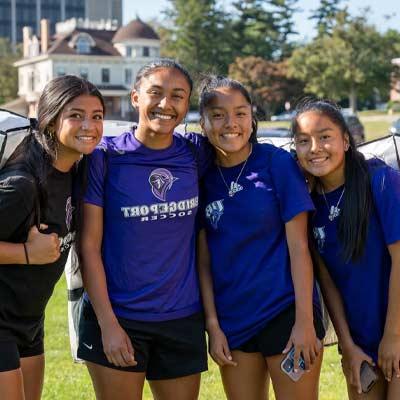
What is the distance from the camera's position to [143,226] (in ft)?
12.1

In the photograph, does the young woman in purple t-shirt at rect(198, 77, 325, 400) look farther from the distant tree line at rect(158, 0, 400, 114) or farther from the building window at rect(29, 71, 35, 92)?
the building window at rect(29, 71, 35, 92)

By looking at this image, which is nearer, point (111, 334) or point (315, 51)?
point (111, 334)

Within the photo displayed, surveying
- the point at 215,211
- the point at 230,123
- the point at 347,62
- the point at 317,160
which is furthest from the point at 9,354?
the point at 347,62

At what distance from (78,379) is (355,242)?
3.21m

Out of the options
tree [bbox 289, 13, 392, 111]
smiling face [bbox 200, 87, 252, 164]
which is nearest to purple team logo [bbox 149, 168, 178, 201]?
smiling face [bbox 200, 87, 252, 164]

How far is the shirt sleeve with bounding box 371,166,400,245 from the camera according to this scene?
366 cm

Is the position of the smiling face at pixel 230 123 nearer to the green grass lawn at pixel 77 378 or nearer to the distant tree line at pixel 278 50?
the green grass lawn at pixel 77 378

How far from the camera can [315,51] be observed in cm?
5312

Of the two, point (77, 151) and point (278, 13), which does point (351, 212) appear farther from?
point (278, 13)

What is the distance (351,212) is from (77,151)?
54.1 inches

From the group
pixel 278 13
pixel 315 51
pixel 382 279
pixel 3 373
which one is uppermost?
pixel 278 13

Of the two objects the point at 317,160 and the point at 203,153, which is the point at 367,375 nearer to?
the point at 317,160

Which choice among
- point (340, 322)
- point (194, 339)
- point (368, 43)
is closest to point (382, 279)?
point (340, 322)

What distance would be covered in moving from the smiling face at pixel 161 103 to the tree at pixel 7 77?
2635 inches
